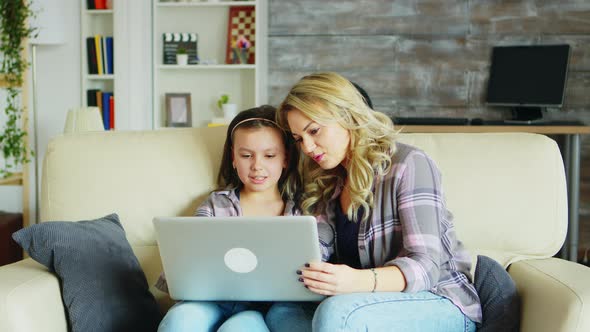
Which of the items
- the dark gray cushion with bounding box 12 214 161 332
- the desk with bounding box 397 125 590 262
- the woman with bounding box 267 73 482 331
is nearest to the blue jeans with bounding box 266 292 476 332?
the woman with bounding box 267 73 482 331

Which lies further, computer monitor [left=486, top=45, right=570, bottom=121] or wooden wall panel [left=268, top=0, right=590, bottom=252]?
wooden wall panel [left=268, top=0, right=590, bottom=252]

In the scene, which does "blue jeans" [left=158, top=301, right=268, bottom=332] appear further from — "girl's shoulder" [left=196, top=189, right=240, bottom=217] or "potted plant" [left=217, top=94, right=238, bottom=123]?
"potted plant" [left=217, top=94, right=238, bottom=123]

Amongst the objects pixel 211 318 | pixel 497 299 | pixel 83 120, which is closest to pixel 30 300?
pixel 211 318

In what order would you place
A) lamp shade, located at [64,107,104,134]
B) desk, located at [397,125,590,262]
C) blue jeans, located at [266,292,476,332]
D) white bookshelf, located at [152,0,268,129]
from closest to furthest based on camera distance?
blue jeans, located at [266,292,476,332]
lamp shade, located at [64,107,104,134]
desk, located at [397,125,590,262]
white bookshelf, located at [152,0,268,129]

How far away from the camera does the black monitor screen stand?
4090 millimetres

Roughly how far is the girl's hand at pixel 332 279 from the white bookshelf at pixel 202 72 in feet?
10.0

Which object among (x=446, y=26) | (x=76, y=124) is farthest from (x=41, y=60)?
(x=446, y=26)

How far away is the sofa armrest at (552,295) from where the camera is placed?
1.44 m

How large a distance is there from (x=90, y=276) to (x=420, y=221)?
80cm

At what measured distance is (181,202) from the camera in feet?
6.61

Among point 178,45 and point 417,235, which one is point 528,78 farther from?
point 417,235

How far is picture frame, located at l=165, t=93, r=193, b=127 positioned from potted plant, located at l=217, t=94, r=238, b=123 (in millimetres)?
230

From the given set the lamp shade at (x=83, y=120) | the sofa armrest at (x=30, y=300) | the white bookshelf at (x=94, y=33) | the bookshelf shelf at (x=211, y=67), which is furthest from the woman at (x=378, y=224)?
the white bookshelf at (x=94, y=33)

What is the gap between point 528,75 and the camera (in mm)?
4180
